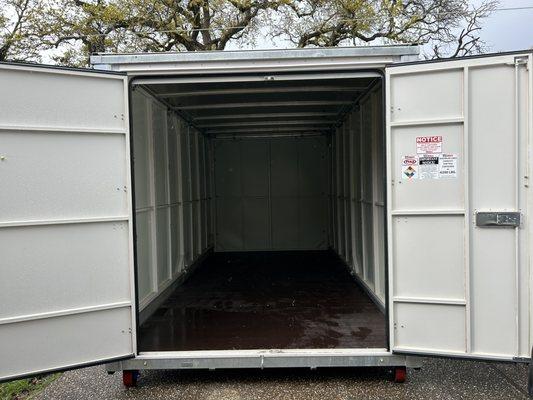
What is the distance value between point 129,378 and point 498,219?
3.32m

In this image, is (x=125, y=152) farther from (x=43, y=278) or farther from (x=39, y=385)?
(x=39, y=385)

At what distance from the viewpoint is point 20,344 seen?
10.7ft

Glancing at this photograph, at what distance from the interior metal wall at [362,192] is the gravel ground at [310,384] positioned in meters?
1.13

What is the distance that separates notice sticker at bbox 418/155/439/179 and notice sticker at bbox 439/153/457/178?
4 cm

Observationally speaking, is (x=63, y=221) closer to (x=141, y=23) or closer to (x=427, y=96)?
(x=427, y=96)

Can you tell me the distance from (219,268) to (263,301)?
257 centimetres

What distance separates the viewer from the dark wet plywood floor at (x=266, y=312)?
418cm

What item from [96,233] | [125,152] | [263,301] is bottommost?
[263,301]

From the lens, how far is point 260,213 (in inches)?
394

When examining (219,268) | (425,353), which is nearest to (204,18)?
(219,268)

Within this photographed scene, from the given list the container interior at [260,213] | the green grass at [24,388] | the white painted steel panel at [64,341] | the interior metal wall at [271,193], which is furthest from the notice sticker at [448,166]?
the interior metal wall at [271,193]

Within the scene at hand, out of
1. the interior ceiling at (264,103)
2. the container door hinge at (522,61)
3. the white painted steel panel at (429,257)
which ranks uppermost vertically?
the interior ceiling at (264,103)

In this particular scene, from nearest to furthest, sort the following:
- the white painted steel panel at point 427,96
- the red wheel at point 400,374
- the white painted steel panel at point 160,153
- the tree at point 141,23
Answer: the white painted steel panel at point 427,96
the red wheel at point 400,374
the white painted steel panel at point 160,153
the tree at point 141,23

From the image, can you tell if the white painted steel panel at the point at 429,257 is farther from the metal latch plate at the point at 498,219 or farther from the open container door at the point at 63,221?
the open container door at the point at 63,221
